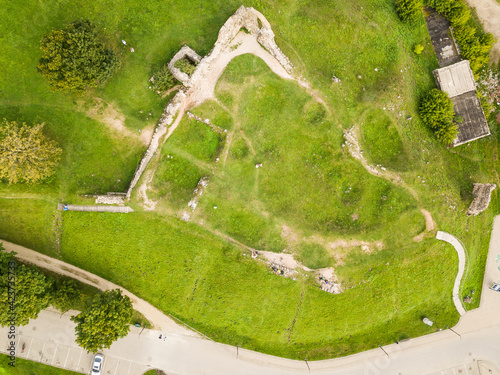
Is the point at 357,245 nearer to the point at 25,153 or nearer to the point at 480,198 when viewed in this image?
the point at 480,198

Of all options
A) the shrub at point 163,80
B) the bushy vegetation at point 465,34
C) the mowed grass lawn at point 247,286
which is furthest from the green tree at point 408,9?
the shrub at point 163,80

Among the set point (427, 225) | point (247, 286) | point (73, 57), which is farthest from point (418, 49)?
point (73, 57)

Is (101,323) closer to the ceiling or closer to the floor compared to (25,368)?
closer to the ceiling

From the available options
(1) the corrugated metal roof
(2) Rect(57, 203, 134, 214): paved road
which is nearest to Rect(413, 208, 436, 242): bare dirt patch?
(1) the corrugated metal roof

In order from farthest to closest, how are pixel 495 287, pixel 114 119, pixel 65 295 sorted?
1. pixel 495 287
2. pixel 114 119
3. pixel 65 295

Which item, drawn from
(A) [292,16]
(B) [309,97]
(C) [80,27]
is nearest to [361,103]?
(B) [309,97]

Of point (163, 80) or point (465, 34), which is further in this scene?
point (465, 34)

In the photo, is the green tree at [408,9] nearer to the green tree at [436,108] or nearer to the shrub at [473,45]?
the shrub at [473,45]
